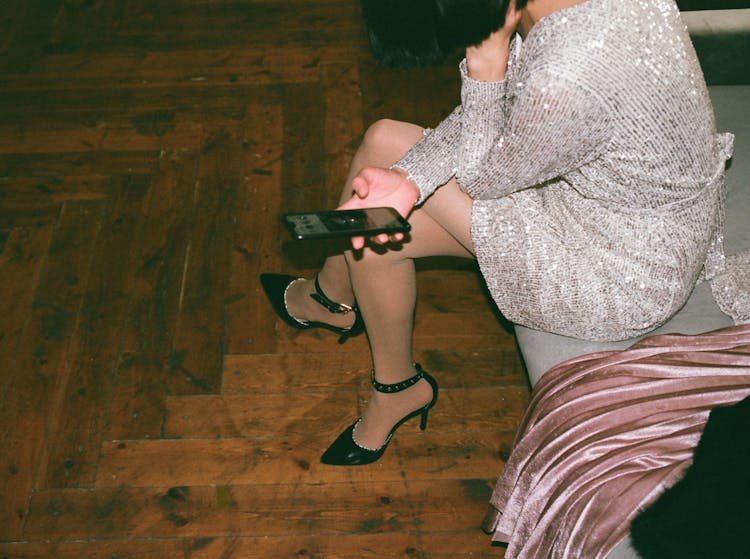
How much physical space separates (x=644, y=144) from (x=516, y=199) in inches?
10.3

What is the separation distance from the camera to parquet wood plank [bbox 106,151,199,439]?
157cm

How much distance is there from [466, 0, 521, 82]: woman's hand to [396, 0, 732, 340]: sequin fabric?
0.02 m

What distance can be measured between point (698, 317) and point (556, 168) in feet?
1.38

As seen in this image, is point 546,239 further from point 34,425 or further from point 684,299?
point 34,425

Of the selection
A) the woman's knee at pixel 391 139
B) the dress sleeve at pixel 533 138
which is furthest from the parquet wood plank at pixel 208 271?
the dress sleeve at pixel 533 138

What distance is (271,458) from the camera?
152 cm

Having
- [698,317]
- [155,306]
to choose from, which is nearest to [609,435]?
[698,317]

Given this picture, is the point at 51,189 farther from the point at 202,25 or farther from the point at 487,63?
the point at 487,63

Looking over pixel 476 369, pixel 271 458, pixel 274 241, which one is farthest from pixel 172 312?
pixel 476 369

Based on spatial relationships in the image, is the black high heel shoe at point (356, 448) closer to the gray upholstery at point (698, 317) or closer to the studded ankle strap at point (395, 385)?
the studded ankle strap at point (395, 385)

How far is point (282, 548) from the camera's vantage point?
141 centimetres

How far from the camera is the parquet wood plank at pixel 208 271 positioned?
1640 millimetres

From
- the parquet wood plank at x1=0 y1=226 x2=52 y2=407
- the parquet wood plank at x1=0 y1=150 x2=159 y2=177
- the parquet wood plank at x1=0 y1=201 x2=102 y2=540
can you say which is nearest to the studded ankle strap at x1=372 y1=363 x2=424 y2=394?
the parquet wood plank at x1=0 y1=201 x2=102 y2=540

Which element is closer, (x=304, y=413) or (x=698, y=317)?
(x=698, y=317)
